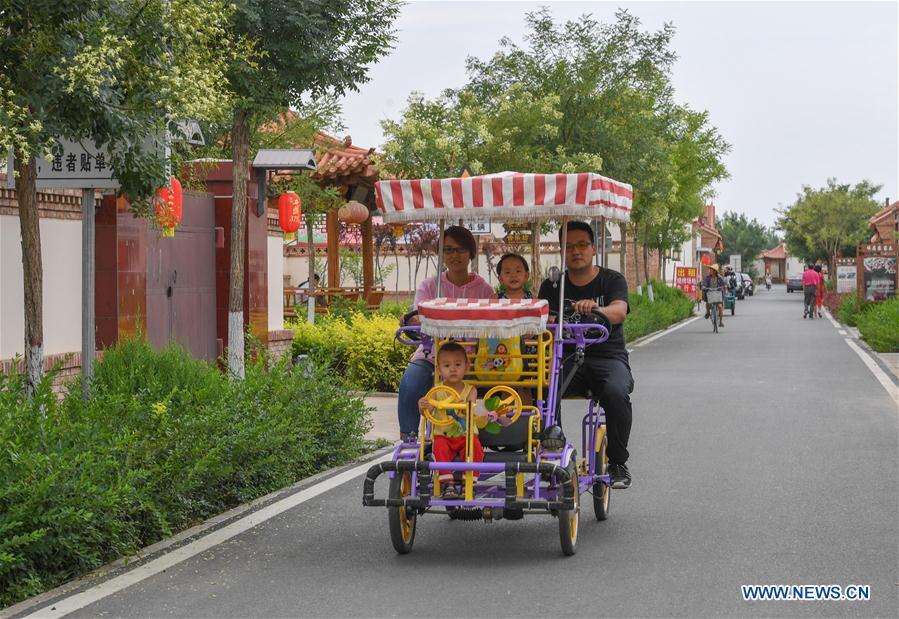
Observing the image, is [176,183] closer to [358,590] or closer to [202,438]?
[202,438]

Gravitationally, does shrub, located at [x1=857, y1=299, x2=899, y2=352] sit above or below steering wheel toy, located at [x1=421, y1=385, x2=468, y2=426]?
below

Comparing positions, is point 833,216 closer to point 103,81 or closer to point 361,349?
point 361,349

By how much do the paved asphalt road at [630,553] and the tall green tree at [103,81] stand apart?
2.44m

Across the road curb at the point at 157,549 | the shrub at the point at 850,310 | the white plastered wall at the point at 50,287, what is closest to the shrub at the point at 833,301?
the shrub at the point at 850,310

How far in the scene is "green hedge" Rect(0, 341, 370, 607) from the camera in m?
6.46

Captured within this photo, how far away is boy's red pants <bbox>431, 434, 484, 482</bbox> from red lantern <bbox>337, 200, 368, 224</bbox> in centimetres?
1741

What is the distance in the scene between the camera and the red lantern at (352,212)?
2439 cm

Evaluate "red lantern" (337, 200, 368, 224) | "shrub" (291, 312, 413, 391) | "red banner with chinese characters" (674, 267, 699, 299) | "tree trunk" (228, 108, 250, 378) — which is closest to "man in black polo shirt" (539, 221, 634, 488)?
"tree trunk" (228, 108, 250, 378)

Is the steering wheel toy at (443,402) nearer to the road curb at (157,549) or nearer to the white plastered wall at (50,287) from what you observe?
the road curb at (157,549)

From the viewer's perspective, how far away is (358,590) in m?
6.49

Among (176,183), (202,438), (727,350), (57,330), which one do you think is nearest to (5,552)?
(202,438)

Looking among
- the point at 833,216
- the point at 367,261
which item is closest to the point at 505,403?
the point at 367,261

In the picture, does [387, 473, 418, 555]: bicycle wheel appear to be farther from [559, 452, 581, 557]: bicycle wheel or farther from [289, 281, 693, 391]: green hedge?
[289, 281, 693, 391]: green hedge

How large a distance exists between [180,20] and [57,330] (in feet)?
16.3
